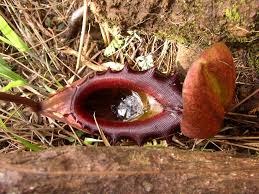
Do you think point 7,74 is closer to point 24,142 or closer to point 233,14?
point 24,142

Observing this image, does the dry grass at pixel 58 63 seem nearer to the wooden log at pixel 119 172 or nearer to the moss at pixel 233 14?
the moss at pixel 233 14

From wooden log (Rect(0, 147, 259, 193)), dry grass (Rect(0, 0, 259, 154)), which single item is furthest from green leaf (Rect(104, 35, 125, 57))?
wooden log (Rect(0, 147, 259, 193))

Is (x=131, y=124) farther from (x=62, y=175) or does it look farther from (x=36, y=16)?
(x=36, y=16)

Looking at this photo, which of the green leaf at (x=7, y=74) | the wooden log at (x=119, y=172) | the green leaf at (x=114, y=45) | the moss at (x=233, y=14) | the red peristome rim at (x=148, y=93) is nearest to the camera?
the wooden log at (x=119, y=172)

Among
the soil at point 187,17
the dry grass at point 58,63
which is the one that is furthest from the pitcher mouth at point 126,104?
the soil at point 187,17

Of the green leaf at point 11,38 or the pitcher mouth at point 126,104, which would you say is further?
the green leaf at point 11,38

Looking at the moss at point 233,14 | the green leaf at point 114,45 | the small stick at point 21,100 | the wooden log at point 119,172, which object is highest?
the moss at point 233,14

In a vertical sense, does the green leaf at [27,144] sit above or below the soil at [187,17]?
below
